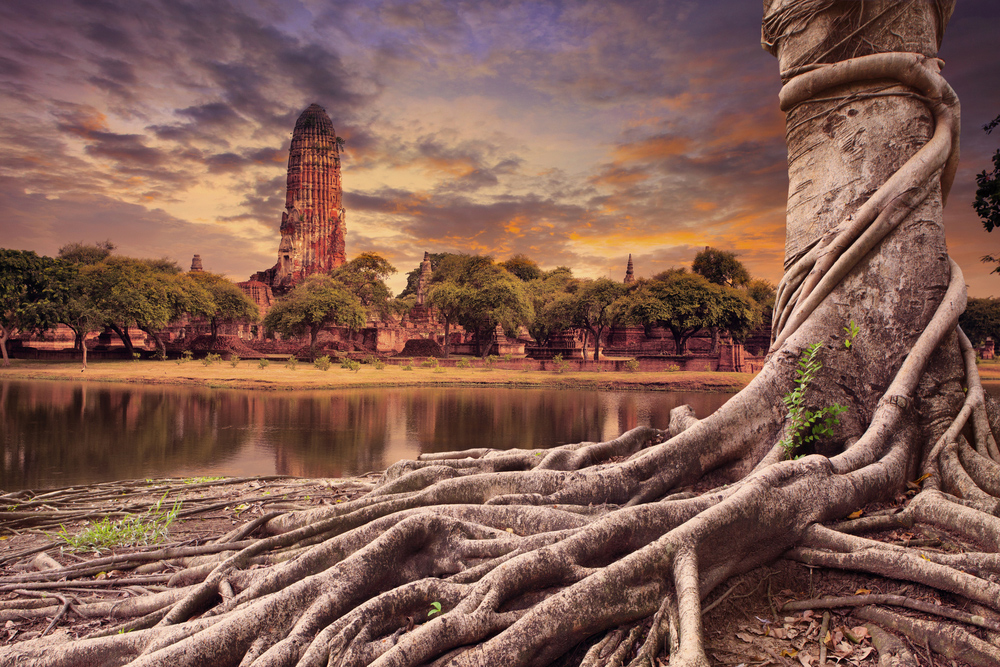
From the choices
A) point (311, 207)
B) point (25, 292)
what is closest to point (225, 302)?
point (25, 292)

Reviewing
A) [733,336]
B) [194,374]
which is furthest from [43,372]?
[733,336]

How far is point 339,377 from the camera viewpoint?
22797mm

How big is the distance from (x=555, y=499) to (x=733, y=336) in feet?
119

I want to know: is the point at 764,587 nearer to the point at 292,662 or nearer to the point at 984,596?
the point at 984,596

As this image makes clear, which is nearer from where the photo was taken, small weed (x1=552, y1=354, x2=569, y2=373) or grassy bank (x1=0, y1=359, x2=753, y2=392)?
grassy bank (x1=0, y1=359, x2=753, y2=392)

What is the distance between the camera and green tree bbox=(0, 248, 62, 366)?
25.9 meters

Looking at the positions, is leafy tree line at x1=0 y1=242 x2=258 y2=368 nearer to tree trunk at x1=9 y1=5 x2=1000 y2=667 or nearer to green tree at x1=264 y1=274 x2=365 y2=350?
green tree at x1=264 y1=274 x2=365 y2=350

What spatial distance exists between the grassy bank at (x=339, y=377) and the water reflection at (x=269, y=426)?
172cm

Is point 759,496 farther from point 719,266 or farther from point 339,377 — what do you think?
point 719,266

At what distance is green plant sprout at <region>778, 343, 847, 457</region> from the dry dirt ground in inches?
30.7

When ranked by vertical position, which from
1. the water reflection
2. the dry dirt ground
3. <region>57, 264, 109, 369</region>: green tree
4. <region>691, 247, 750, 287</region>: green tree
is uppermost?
<region>691, 247, 750, 287</region>: green tree

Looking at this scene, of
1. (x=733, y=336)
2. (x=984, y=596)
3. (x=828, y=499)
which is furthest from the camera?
(x=733, y=336)

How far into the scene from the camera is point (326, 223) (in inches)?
2408

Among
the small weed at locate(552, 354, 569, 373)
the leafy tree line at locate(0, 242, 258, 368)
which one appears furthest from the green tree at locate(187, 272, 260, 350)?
the small weed at locate(552, 354, 569, 373)
